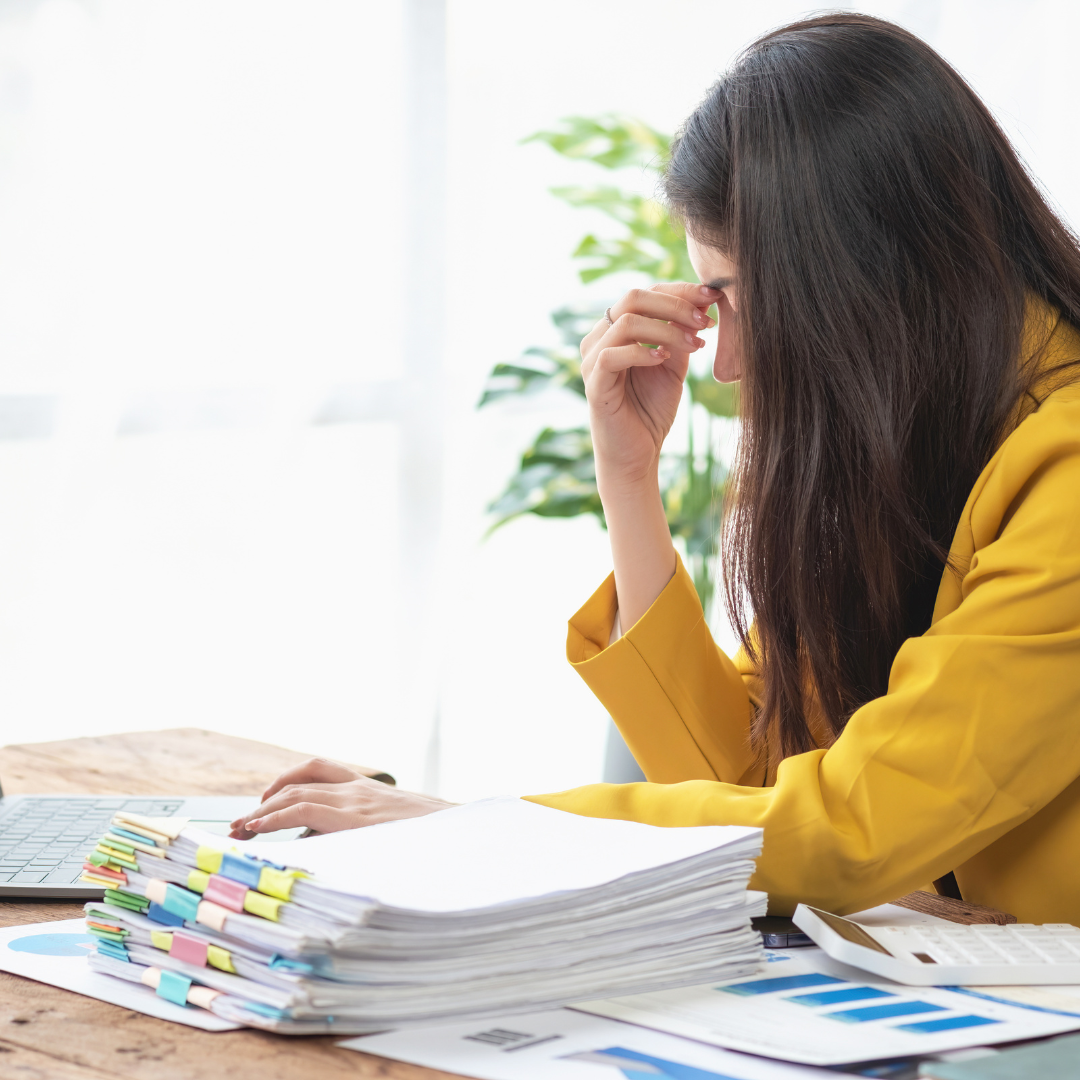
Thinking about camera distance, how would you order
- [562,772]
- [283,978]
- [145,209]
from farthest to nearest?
[562,772]
[145,209]
[283,978]

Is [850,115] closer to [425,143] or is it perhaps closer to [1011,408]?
[1011,408]

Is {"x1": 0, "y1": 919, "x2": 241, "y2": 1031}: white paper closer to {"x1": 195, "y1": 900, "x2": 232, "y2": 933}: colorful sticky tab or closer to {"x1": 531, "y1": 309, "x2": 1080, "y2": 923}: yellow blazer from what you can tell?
{"x1": 195, "y1": 900, "x2": 232, "y2": 933}: colorful sticky tab

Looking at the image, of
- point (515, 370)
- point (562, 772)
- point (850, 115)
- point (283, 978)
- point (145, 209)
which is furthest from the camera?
point (562, 772)

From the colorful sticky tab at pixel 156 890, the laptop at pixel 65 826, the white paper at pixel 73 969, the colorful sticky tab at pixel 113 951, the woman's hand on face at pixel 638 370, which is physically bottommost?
the laptop at pixel 65 826

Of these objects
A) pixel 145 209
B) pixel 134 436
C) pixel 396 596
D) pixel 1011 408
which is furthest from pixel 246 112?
pixel 1011 408

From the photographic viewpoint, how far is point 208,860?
23.2 inches

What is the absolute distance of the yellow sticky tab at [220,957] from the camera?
57 centimetres

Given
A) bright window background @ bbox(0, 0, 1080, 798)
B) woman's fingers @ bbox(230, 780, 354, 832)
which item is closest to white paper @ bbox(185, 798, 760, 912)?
woman's fingers @ bbox(230, 780, 354, 832)

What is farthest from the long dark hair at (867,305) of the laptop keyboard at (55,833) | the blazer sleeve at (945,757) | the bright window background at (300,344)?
the bright window background at (300,344)

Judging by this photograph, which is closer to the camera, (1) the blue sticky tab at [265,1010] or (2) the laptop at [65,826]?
(1) the blue sticky tab at [265,1010]

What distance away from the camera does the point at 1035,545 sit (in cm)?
76

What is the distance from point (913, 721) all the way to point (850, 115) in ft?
1.45

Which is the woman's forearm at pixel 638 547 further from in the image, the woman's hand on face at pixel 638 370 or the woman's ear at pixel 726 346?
the woman's ear at pixel 726 346

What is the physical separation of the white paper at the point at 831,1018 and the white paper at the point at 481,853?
0.07m
